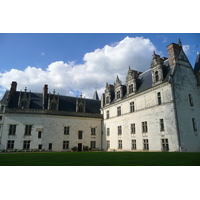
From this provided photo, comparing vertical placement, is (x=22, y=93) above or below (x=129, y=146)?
above

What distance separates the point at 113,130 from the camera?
30828 mm

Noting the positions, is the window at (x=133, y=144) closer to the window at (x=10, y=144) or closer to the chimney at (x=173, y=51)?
the chimney at (x=173, y=51)

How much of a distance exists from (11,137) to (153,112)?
24.6 metres

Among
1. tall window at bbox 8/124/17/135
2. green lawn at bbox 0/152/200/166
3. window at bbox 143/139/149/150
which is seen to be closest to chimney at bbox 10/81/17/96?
tall window at bbox 8/124/17/135

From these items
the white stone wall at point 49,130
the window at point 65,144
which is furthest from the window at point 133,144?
the window at point 65,144

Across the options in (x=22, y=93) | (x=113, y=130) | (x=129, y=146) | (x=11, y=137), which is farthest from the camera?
(x=22, y=93)

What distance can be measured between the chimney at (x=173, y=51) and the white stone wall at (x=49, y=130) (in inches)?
791

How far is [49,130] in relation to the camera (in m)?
30.4

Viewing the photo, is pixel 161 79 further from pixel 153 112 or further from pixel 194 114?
pixel 194 114

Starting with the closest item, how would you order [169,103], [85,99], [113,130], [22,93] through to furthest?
[169,103]
[113,130]
[22,93]
[85,99]

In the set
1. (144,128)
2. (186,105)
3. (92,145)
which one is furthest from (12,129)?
(186,105)

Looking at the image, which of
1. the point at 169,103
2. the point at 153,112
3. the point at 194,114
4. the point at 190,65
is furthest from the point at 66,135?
the point at 190,65

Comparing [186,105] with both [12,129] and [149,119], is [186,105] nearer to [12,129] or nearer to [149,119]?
[149,119]

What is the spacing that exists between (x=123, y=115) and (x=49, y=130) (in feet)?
46.7
